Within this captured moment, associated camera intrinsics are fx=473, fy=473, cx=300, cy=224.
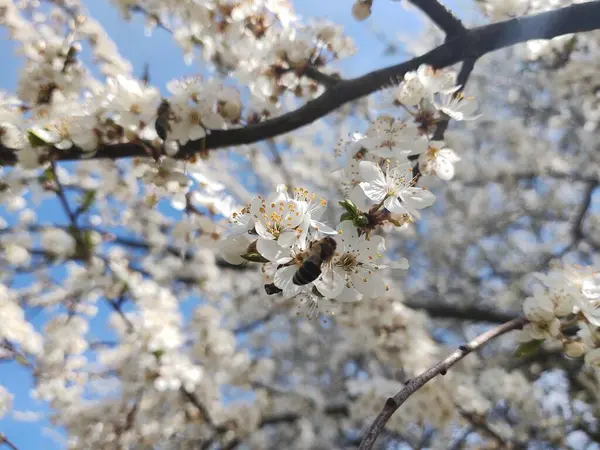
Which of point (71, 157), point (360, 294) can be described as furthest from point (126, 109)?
point (360, 294)

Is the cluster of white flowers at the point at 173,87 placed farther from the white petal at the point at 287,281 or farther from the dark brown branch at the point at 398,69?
the white petal at the point at 287,281

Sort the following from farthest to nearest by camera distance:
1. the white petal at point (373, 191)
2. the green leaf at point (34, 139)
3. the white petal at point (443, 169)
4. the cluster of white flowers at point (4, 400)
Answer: the cluster of white flowers at point (4, 400) < the green leaf at point (34, 139) < the white petal at point (443, 169) < the white petal at point (373, 191)

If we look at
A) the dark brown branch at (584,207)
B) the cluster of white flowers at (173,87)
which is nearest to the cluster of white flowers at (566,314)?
the cluster of white flowers at (173,87)

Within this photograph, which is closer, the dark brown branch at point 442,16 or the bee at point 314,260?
the bee at point 314,260

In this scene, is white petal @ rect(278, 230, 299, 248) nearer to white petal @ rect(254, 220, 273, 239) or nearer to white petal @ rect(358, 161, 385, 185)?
white petal @ rect(254, 220, 273, 239)

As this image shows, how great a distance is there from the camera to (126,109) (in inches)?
56.6

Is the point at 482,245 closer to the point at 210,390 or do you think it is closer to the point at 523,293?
the point at 523,293

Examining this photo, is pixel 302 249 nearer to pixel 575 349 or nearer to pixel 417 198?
pixel 417 198

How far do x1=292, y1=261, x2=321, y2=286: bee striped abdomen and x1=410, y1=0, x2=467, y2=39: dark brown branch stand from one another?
0.86m

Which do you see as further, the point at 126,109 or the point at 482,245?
the point at 482,245

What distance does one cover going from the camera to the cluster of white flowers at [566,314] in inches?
47.1

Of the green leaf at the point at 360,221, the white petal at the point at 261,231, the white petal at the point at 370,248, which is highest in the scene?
the white petal at the point at 261,231

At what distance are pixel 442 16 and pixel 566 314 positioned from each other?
0.85m

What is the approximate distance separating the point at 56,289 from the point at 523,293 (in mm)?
4484
